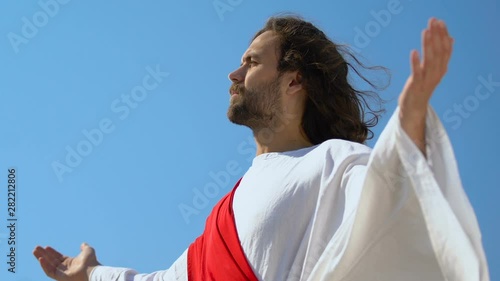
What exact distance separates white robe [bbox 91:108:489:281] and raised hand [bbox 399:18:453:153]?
0.07 metres

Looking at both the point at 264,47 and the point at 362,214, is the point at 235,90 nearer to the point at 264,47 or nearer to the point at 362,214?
the point at 264,47

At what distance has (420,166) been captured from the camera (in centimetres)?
254

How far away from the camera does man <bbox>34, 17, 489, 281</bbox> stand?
2.50 meters

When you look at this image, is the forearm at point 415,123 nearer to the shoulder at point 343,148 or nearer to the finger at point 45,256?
the shoulder at point 343,148

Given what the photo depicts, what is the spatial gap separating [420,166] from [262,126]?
1.79m

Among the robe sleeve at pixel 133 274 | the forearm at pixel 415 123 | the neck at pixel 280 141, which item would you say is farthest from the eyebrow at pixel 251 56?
the forearm at pixel 415 123

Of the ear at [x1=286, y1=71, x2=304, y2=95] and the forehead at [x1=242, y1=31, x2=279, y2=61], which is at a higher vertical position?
the forehead at [x1=242, y1=31, x2=279, y2=61]

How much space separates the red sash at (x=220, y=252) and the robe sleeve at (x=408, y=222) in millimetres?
645

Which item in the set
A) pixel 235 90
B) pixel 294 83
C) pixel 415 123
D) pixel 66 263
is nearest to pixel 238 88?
pixel 235 90

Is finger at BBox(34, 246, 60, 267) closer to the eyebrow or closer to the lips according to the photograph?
the lips

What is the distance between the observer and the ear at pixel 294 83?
14.4ft

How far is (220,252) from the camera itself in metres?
3.67

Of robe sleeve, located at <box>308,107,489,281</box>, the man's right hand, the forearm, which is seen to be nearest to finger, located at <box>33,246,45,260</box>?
the man's right hand

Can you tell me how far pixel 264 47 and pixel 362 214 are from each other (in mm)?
1911
